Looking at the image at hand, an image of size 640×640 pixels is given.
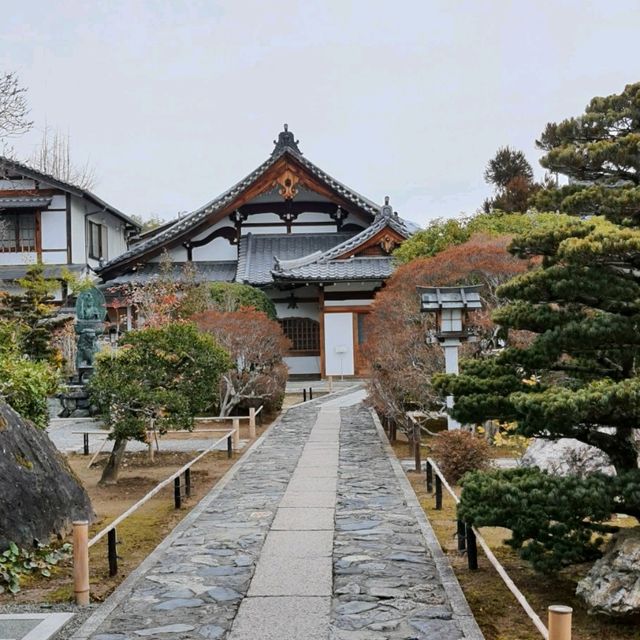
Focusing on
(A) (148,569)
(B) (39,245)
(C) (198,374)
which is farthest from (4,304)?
(A) (148,569)

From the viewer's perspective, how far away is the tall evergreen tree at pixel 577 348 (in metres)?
5.60

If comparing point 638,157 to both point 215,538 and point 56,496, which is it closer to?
point 215,538

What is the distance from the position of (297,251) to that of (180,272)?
15.5ft

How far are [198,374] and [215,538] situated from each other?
427 centimetres

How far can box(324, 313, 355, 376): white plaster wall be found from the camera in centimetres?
2781

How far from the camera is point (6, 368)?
10094 mm

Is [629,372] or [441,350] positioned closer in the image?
[629,372]

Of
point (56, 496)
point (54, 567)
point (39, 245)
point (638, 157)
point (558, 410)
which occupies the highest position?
point (39, 245)

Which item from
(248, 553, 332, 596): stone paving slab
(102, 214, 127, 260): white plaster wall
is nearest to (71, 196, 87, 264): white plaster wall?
(102, 214, 127, 260): white plaster wall

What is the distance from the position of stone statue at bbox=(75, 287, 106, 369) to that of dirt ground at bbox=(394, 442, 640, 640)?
16.1 meters

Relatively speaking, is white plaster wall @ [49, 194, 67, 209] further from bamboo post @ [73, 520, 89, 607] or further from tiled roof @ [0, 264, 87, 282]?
bamboo post @ [73, 520, 89, 607]

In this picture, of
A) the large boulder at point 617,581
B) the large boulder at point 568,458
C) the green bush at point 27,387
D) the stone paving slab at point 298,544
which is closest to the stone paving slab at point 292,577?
the stone paving slab at point 298,544

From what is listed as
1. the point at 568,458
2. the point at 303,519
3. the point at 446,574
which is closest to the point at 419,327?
the point at 568,458

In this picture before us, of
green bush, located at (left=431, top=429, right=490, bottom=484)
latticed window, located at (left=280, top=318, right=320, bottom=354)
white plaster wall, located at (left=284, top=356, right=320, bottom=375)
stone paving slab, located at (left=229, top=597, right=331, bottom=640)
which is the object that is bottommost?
stone paving slab, located at (left=229, top=597, right=331, bottom=640)
